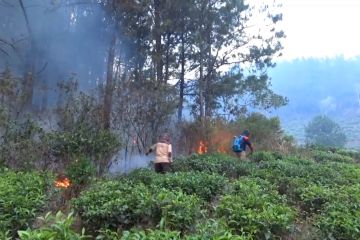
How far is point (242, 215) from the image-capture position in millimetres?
4828

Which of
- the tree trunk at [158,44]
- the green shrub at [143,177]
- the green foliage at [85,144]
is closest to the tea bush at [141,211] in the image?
the green shrub at [143,177]

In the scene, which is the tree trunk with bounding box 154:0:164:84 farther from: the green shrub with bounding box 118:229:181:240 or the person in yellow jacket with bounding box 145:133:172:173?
the green shrub with bounding box 118:229:181:240

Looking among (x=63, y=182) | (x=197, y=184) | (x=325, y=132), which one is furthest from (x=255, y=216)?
(x=325, y=132)

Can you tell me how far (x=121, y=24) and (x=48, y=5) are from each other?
3.36m

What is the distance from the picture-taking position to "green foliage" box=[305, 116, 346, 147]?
5294 centimetres

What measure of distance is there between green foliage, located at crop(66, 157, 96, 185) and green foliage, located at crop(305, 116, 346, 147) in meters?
48.4

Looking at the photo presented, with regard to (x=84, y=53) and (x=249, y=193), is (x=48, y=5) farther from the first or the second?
(x=249, y=193)

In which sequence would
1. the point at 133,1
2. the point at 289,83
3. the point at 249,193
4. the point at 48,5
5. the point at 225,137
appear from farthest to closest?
Answer: the point at 289,83, the point at 225,137, the point at 48,5, the point at 133,1, the point at 249,193

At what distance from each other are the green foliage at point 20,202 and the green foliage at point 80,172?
5.06 feet

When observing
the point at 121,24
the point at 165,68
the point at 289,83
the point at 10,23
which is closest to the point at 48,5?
the point at 10,23

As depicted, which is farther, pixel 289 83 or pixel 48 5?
pixel 289 83

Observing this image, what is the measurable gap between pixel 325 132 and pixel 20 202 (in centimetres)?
5390

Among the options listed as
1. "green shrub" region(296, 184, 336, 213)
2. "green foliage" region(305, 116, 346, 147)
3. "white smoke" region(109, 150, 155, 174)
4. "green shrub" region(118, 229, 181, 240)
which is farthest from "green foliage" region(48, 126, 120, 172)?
"green foliage" region(305, 116, 346, 147)

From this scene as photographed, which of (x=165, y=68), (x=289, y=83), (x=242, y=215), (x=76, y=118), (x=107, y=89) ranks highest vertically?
(x=289, y=83)
